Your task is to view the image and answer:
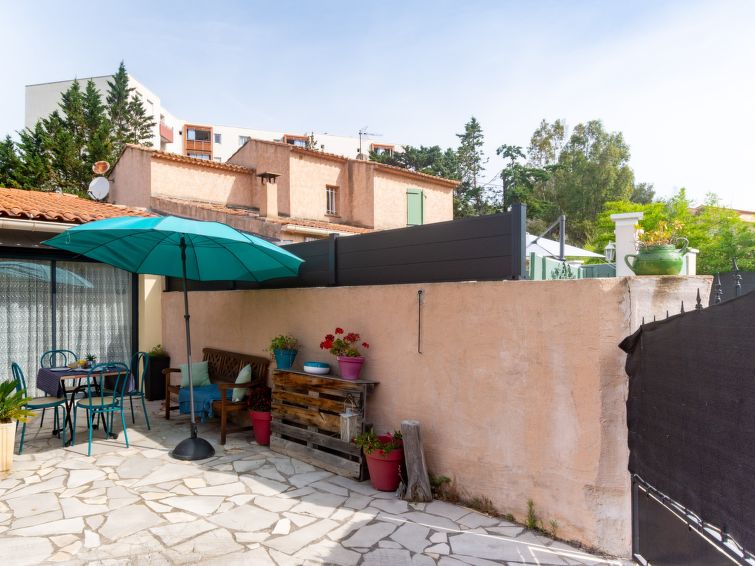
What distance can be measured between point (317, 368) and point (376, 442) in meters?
1.28

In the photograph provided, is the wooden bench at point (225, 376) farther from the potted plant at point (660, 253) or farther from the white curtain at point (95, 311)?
the potted plant at point (660, 253)

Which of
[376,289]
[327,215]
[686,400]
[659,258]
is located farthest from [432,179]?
[686,400]

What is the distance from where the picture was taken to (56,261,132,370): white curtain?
834cm

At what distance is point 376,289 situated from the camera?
5391 millimetres

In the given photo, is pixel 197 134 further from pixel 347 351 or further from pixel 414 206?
pixel 347 351

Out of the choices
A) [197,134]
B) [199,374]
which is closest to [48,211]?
[199,374]

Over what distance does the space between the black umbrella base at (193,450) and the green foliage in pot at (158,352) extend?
137 inches

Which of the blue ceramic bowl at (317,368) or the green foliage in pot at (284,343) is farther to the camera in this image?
the green foliage in pot at (284,343)

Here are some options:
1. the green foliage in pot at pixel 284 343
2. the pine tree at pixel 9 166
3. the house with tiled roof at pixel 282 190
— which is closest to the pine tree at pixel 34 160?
the pine tree at pixel 9 166

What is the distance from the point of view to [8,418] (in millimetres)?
5230

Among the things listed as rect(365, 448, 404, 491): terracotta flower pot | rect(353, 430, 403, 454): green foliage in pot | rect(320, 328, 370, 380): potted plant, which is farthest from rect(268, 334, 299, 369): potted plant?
rect(365, 448, 404, 491): terracotta flower pot

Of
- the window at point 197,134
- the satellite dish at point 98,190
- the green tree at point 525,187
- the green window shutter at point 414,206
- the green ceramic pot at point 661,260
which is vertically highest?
A: the window at point 197,134

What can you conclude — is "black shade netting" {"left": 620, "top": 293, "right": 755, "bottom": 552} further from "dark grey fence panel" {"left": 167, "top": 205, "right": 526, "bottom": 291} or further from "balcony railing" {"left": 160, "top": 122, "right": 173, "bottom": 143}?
"balcony railing" {"left": 160, "top": 122, "right": 173, "bottom": 143}

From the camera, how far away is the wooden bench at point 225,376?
6282 mm
